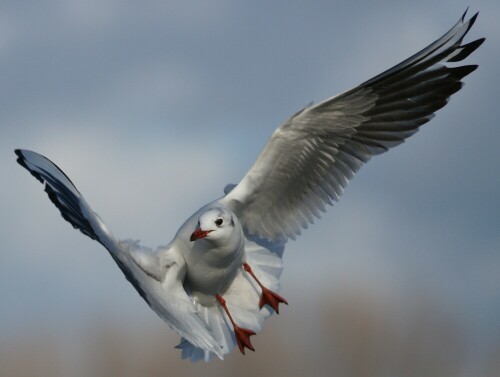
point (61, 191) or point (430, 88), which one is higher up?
point (61, 191)

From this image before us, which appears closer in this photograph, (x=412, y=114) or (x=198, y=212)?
(x=198, y=212)

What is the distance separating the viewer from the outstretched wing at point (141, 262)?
6.07 metres

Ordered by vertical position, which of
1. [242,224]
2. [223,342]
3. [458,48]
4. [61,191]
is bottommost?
[223,342]

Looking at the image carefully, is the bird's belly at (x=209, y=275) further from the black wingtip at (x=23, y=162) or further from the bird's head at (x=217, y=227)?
the black wingtip at (x=23, y=162)

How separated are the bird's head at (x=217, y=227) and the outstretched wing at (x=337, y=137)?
403mm

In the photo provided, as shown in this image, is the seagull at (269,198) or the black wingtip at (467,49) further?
the black wingtip at (467,49)

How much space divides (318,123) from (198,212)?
1.03 meters

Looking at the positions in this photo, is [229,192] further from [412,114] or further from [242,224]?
[412,114]

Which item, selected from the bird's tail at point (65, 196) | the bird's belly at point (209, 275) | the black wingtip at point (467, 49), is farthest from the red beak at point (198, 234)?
the black wingtip at point (467, 49)

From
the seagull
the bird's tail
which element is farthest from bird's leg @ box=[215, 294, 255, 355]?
the bird's tail

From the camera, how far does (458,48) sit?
6832 mm

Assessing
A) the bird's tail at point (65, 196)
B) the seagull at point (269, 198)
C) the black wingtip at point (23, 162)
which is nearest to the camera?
the bird's tail at point (65, 196)

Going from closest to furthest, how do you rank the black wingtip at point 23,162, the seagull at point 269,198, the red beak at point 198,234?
the red beak at point 198,234
the seagull at point 269,198
the black wingtip at point 23,162

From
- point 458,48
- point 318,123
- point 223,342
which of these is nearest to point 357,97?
point 318,123
